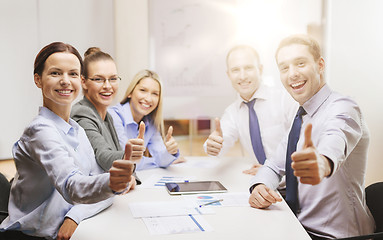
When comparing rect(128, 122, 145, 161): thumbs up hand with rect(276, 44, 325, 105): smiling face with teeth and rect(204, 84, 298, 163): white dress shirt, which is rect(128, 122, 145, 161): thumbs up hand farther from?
rect(204, 84, 298, 163): white dress shirt

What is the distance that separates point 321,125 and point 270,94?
3.67 feet

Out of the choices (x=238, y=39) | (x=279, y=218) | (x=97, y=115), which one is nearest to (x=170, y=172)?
(x=97, y=115)

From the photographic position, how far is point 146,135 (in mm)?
2314

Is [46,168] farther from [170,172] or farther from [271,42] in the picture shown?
[271,42]

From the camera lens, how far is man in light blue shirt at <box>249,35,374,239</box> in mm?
1315

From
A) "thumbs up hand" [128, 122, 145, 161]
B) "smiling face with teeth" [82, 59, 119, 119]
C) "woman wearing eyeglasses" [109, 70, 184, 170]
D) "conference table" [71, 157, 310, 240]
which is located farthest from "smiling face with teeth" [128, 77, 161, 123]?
"thumbs up hand" [128, 122, 145, 161]

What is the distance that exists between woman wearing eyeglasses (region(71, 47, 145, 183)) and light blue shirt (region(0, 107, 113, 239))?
0.19m

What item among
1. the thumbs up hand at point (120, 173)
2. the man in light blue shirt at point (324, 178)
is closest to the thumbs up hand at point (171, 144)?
the man in light blue shirt at point (324, 178)

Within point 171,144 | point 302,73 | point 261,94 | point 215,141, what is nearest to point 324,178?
point 302,73

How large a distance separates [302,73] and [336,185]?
0.49m

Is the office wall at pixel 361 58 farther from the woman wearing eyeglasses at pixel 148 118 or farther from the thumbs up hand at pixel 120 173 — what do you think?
the thumbs up hand at pixel 120 173

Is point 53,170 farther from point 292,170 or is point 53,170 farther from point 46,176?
point 292,170

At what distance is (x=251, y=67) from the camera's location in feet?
8.20

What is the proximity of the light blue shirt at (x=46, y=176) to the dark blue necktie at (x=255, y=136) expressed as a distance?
4.18 feet
